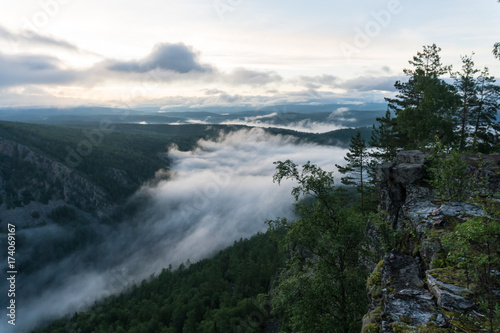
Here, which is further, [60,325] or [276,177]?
[60,325]

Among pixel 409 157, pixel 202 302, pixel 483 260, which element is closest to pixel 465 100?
pixel 409 157

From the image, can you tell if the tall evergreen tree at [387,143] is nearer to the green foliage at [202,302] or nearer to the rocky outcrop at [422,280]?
the rocky outcrop at [422,280]

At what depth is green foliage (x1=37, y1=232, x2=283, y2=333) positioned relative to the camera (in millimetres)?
86125

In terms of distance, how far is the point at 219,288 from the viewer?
11538 cm

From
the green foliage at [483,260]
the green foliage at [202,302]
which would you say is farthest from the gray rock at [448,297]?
the green foliage at [202,302]

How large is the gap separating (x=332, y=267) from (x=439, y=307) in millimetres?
7711

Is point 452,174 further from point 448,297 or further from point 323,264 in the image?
point 323,264

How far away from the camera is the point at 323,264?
52.0 ft

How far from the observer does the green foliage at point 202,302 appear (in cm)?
8612

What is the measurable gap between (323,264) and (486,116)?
45.1m

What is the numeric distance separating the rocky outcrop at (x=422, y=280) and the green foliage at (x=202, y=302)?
7467 centimetres

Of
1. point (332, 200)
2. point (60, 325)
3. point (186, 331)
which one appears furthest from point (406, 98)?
point (60, 325)

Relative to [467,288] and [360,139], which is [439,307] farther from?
[360,139]

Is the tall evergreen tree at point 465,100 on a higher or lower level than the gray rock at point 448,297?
higher
